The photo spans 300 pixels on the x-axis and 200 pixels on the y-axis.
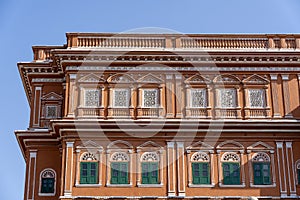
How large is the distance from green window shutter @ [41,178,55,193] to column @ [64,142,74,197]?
6.65 ft

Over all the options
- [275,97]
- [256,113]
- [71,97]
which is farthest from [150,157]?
[275,97]

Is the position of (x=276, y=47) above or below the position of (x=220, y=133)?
above

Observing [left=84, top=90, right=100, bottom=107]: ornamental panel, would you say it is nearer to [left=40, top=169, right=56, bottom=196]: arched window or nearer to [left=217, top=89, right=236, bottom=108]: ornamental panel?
[left=40, top=169, right=56, bottom=196]: arched window

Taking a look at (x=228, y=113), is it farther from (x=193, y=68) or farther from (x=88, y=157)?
(x=88, y=157)

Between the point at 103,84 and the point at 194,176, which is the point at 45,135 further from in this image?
the point at 194,176

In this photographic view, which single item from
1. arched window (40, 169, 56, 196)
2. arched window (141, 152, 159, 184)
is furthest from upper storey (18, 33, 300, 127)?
arched window (40, 169, 56, 196)

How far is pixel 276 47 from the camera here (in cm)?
3450

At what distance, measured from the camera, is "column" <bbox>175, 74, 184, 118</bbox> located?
32.8m

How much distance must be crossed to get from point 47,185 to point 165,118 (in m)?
6.66

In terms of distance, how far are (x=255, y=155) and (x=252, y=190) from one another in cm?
179

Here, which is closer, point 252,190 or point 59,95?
point 252,190

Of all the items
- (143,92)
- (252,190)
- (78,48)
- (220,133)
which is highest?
(78,48)

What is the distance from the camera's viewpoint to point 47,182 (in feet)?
108

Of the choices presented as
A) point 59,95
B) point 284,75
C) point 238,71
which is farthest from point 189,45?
point 59,95
